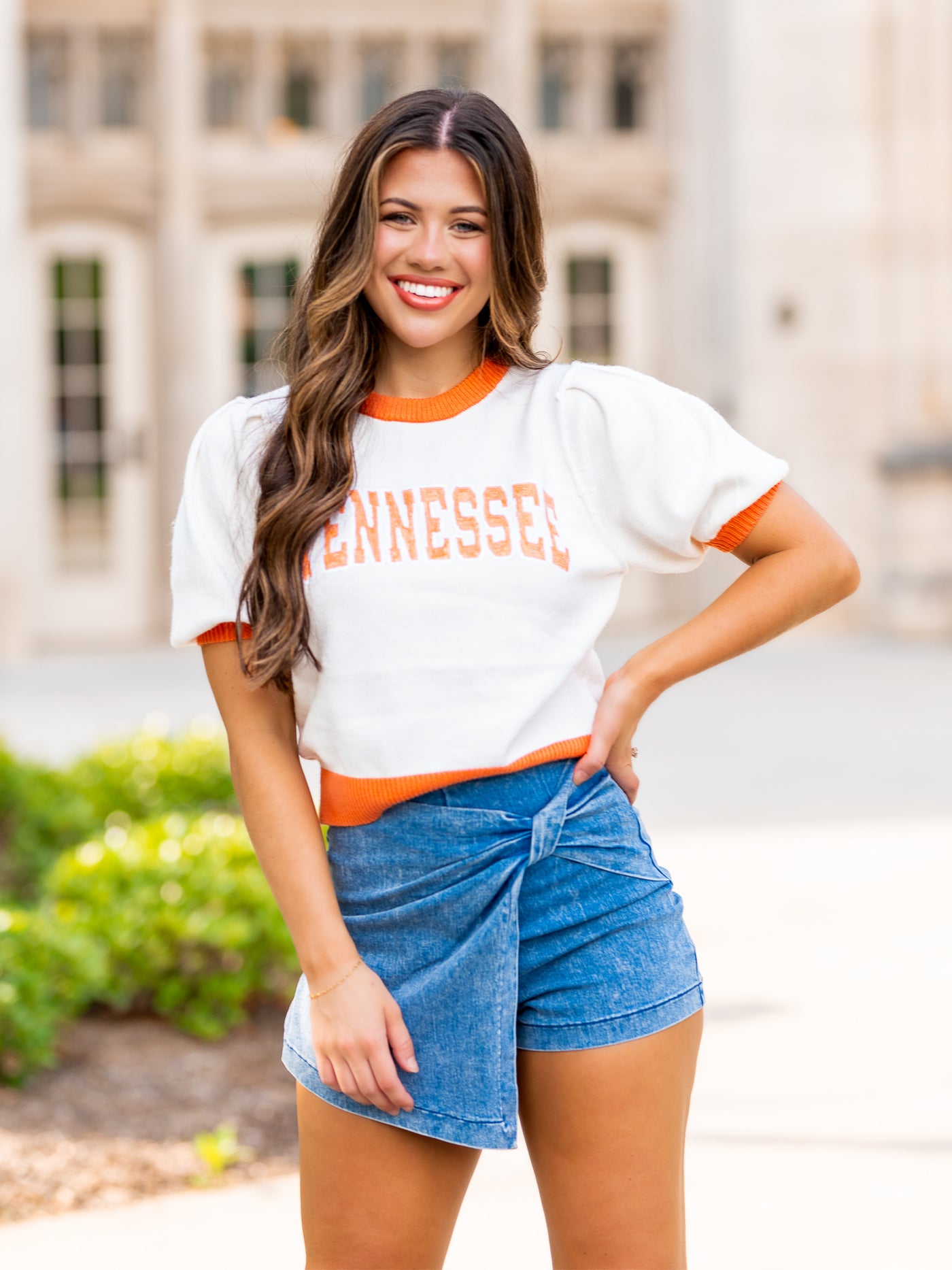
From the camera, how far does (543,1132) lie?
1.73m

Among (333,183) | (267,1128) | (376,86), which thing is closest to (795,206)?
(376,86)

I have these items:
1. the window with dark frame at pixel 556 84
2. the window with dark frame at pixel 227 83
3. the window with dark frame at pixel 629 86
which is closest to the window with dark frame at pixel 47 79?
the window with dark frame at pixel 227 83

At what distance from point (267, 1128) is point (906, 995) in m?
1.71

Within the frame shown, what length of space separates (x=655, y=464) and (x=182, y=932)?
2505 millimetres

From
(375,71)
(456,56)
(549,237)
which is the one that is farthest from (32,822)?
(456,56)

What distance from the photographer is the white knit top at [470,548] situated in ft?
5.57

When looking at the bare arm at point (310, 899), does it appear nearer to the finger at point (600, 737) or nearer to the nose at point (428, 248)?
the finger at point (600, 737)

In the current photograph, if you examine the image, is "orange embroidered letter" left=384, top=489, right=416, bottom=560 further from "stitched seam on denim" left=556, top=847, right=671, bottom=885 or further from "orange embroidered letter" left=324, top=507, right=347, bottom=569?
"stitched seam on denim" left=556, top=847, right=671, bottom=885

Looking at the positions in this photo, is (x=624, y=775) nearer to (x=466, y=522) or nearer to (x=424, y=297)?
(x=466, y=522)

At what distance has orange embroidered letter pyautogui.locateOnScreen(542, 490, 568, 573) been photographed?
174 cm

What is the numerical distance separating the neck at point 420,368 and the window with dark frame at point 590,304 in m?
12.0

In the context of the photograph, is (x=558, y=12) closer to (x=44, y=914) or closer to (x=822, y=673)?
(x=822, y=673)

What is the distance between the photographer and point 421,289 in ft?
5.83

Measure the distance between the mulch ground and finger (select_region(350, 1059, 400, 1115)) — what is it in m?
1.65
